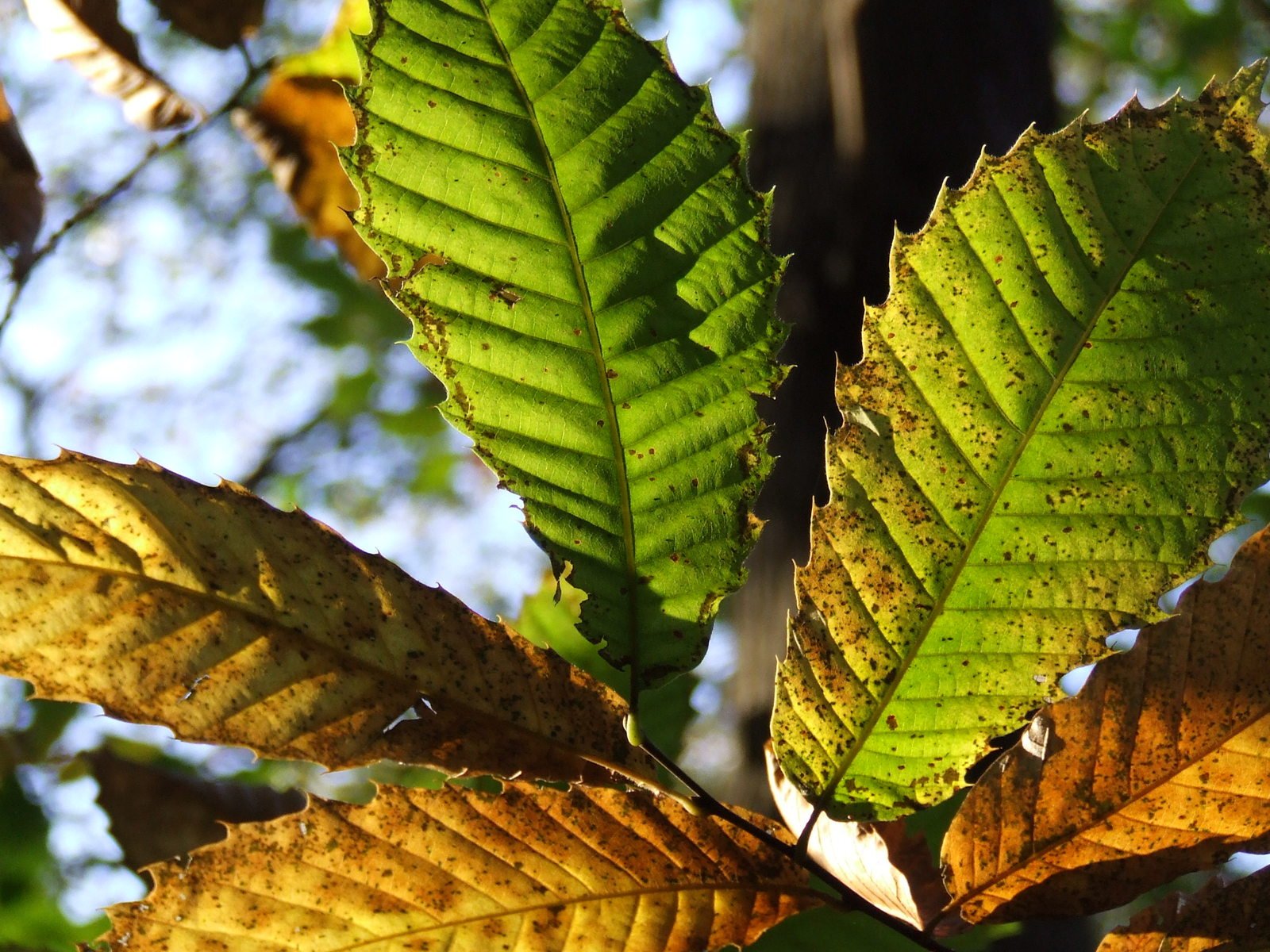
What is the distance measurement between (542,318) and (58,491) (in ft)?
0.82

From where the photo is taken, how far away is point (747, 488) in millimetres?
542

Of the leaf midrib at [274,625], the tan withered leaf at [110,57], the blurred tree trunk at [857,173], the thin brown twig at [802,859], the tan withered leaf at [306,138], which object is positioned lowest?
the thin brown twig at [802,859]

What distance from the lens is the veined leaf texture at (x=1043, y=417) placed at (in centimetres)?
49

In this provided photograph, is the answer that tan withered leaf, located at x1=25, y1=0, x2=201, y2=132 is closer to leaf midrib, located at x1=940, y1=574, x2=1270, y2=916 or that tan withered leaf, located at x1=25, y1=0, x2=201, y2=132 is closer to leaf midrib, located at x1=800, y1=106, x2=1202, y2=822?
leaf midrib, located at x1=800, y1=106, x2=1202, y2=822

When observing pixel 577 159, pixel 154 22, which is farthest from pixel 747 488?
pixel 154 22

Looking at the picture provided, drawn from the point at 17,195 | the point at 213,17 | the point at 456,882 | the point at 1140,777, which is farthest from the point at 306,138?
the point at 1140,777

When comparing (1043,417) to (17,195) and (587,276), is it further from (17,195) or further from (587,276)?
(17,195)

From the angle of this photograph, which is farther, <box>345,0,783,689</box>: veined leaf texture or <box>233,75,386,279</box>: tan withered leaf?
<box>233,75,386,279</box>: tan withered leaf

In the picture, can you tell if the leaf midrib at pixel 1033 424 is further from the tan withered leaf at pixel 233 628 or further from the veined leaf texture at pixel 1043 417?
the tan withered leaf at pixel 233 628

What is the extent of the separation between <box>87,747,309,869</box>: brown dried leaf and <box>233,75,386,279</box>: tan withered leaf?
749 millimetres

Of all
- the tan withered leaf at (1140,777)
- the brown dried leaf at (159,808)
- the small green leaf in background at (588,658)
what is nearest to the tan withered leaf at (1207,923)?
the tan withered leaf at (1140,777)

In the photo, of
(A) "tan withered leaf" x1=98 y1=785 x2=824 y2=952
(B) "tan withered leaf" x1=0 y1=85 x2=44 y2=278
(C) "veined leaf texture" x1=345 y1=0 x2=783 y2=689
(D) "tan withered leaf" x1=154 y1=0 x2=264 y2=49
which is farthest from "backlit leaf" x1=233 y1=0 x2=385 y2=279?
(A) "tan withered leaf" x1=98 y1=785 x2=824 y2=952

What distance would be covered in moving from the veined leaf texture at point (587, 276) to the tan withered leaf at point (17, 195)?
25.3 inches

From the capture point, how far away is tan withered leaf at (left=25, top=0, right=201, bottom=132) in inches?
46.2
